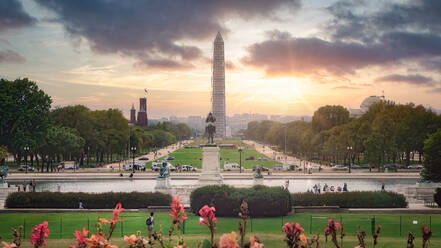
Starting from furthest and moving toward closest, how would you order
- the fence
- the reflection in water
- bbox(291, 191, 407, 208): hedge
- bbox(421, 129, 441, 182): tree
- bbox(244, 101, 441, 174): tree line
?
bbox(244, 101, 441, 174): tree line, the reflection in water, bbox(421, 129, 441, 182): tree, bbox(291, 191, 407, 208): hedge, the fence

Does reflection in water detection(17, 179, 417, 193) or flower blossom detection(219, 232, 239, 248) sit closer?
flower blossom detection(219, 232, 239, 248)

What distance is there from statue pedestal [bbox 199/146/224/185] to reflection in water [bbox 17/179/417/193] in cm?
681

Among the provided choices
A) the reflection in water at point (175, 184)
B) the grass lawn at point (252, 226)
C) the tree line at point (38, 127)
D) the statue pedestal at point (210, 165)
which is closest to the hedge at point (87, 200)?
the grass lawn at point (252, 226)

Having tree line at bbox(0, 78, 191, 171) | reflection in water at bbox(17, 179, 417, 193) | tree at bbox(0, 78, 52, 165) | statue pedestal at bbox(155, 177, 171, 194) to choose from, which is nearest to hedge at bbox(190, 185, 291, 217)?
statue pedestal at bbox(155, 177, 171, 194)

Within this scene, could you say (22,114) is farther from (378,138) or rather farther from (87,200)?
(378,138)

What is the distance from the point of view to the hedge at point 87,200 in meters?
34.2

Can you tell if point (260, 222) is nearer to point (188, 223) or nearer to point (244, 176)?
point (188, 223)

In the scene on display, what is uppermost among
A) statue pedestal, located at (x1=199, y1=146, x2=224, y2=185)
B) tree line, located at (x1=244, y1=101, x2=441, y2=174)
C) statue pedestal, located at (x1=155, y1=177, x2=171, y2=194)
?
tree line, located at (x1=244, y1=101, x2=441, y2=174)

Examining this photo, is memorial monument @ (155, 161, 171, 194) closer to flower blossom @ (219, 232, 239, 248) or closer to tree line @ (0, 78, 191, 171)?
tree line @ (0, 78, 191, 171)

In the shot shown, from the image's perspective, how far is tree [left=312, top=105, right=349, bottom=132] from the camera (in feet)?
356

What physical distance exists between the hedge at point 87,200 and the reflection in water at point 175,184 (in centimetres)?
1145

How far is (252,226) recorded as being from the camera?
2667cm

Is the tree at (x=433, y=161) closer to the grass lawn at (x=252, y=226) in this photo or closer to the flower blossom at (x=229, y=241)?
→ the grass lawn at (x=252, y=226)

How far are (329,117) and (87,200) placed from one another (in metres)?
83.0
